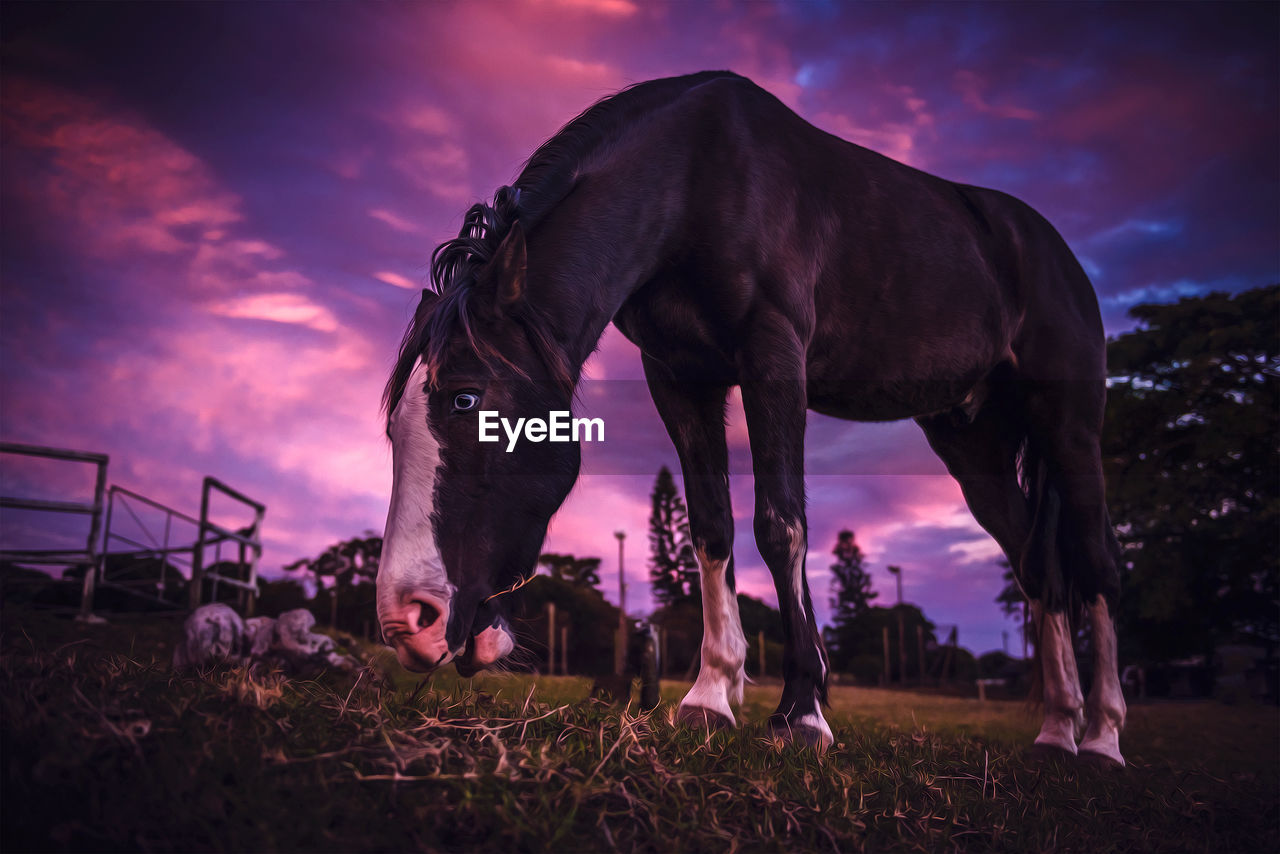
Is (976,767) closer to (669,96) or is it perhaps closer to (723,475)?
(723,475)

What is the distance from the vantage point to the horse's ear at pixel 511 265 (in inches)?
104

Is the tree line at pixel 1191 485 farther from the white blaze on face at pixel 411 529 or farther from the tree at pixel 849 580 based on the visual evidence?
the tree at pixel 849 580

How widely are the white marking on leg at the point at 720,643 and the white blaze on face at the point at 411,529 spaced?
61.5 inches

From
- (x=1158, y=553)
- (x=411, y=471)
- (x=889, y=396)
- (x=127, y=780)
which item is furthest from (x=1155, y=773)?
(x=1158, y=553)

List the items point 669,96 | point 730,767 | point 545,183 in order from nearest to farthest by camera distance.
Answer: point 730,767 < point 545,183 < point 669,96

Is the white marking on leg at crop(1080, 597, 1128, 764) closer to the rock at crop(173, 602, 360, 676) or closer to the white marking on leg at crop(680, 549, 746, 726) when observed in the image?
the white marking on leg at crop(680, 549, 746, 726)

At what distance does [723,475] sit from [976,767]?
62.6 inches

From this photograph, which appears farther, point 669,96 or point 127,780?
point 669,96

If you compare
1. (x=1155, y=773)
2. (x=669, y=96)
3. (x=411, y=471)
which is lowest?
(x=1155, y=773)

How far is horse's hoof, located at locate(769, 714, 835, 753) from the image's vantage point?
9.20ft

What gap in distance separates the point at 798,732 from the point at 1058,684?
8.10 feet

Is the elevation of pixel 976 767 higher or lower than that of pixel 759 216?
lower

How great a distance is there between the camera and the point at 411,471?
2.43 metres

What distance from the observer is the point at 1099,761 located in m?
4.15
